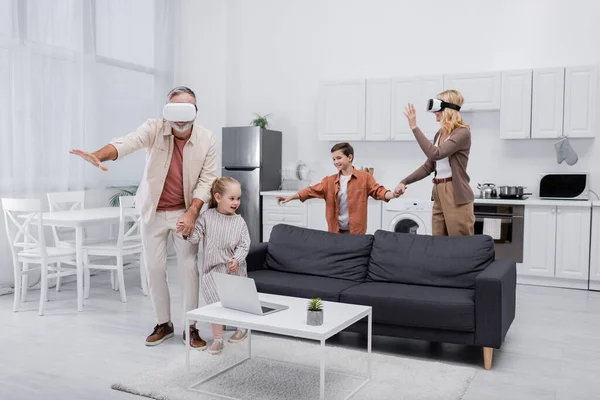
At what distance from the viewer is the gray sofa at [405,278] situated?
10.7ft

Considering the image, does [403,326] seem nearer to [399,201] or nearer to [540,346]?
[540,346]

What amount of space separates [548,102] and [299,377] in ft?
13.2

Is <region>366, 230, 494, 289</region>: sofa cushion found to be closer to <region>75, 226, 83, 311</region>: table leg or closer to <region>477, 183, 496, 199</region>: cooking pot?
<region>75, 226, 83, 311</region>: table leg

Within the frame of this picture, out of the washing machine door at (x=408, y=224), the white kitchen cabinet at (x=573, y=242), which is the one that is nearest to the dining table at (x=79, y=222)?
the washing machine door at (x=408, y=224)

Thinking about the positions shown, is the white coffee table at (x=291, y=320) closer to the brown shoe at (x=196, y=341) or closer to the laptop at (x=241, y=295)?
the laptop at (x=241, y=295)

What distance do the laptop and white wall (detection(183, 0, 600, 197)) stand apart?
4.10 metres

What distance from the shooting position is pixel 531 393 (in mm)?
2932

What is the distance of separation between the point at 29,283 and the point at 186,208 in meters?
2.56

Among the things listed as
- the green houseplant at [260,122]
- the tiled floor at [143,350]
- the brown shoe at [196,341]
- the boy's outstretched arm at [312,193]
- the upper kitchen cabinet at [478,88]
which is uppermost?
the upper kitchen cabinet at [478,88]

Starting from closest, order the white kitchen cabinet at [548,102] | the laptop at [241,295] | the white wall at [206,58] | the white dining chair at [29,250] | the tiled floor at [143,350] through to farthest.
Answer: the laptop at [241,295] < the tiled floor at [143,350] < the white dining chair at [29,250] < the white kitchen cabinet at [548,102] < the white wall at [206,58]

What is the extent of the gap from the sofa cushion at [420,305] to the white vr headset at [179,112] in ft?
4.47

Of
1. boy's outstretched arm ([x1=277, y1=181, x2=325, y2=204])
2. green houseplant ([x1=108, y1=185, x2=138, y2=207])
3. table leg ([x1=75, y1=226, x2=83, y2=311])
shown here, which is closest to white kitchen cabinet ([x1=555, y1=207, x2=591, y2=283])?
boy's outstretched arm ([x1=277, y1=181, x2=325, y2=204])

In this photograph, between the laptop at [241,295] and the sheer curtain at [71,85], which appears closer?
the laptop at [241,295]

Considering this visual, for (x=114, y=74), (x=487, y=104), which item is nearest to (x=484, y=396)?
(x=487, y=104)
